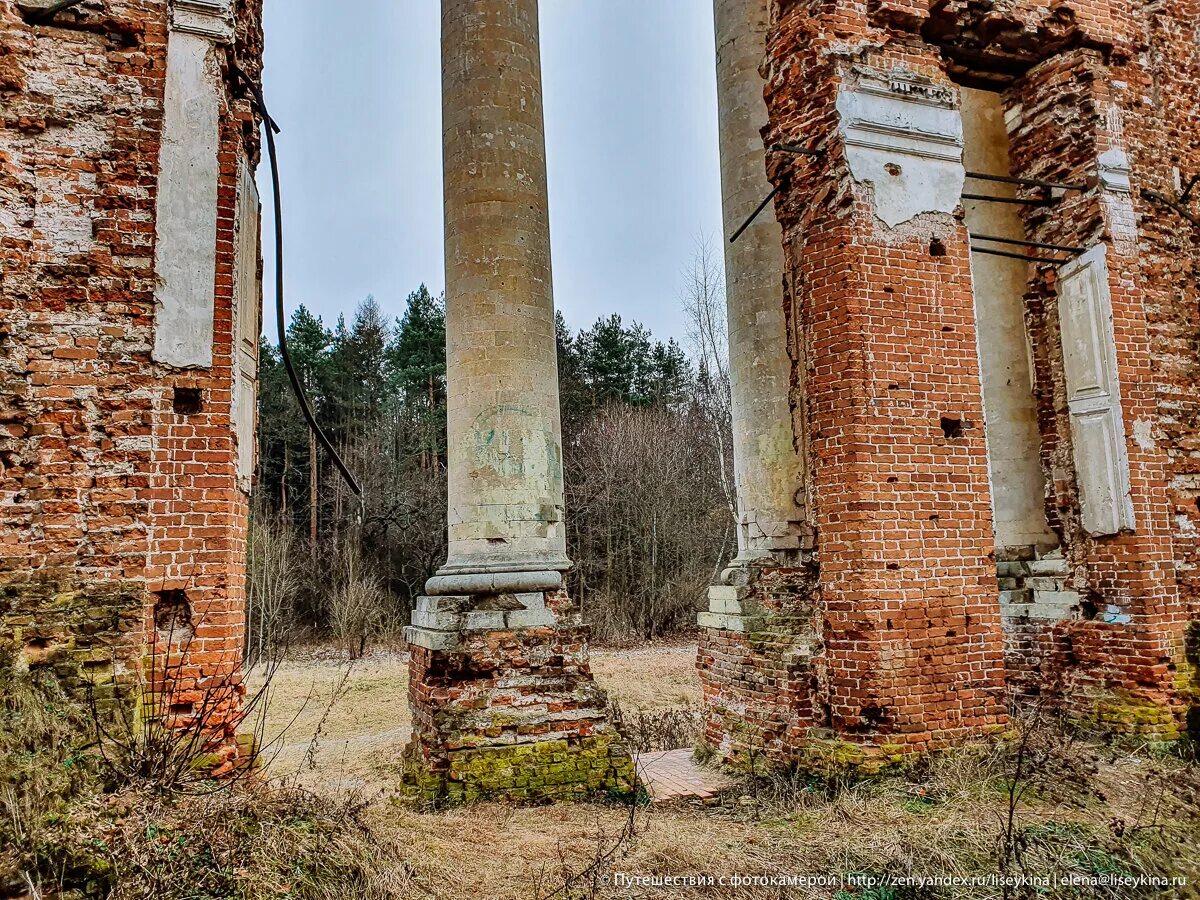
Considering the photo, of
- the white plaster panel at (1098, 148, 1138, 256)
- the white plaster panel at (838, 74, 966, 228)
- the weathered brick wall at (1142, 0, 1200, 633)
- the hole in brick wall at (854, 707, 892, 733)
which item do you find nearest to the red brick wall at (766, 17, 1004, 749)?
the hole in brick wall at (854, 707, 892, 733)

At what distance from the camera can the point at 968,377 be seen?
6.59 metres

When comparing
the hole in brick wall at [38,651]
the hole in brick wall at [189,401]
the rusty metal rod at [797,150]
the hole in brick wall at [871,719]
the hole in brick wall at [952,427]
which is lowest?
the hole in brick wall at [871,719]

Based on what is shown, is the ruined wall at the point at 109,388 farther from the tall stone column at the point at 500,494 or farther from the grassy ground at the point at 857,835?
the tall stone column at the point at 500,494

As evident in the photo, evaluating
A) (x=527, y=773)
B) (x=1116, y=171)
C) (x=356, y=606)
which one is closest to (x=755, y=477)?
(x=527, y=773)

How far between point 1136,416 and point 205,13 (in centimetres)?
798

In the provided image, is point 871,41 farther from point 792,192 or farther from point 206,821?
point 206,821

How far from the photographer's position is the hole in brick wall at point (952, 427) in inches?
257

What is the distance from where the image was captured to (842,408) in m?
6.29

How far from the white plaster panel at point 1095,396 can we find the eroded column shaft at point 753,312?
2.64m

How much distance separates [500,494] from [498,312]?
1.58 metres

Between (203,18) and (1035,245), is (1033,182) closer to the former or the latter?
(1035,245)

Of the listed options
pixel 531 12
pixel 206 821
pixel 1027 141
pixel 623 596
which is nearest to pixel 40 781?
pixel 206 821

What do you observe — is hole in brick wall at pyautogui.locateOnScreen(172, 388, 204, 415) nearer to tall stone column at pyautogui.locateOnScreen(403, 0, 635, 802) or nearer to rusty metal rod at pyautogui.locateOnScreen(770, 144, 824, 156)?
tall stone column at pyautogui.locateOnScreen(403, 0, 635, 802)

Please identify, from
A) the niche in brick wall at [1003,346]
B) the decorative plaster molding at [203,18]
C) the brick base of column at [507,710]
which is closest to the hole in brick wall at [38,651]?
the brick base of column at [507,710]
